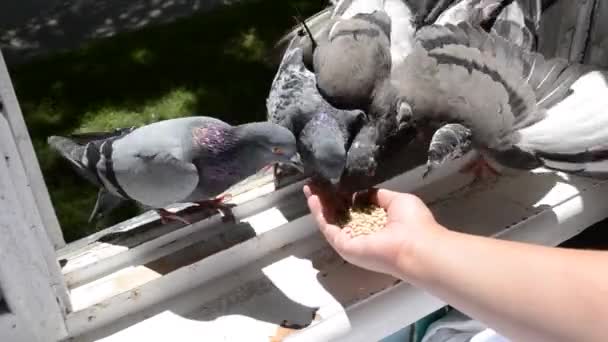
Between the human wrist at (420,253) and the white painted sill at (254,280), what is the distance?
0.42 ft

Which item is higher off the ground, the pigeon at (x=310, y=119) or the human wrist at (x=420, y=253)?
the pigeon at (x=310, y=119)

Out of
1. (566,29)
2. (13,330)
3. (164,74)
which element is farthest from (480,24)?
(13,330)

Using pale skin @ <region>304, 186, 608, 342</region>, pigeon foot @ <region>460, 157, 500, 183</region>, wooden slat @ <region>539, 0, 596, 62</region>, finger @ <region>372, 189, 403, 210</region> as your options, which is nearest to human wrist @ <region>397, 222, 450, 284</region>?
pale skin @ <region>304, 186, 608, 342</region>

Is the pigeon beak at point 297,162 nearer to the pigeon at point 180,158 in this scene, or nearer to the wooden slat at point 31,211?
the pigeon at point 180,158

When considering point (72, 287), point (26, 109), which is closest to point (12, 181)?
point (72, 287)

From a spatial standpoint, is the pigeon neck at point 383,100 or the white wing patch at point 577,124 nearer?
the white wing patch at point 577,124

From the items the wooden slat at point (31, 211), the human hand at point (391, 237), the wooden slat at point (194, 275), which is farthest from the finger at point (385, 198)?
the wooden slat at point (31, 211)

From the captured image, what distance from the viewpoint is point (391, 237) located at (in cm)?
74

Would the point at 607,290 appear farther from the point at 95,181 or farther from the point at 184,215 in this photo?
the point at 95,181

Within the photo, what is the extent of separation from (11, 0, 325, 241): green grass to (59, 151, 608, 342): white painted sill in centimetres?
47

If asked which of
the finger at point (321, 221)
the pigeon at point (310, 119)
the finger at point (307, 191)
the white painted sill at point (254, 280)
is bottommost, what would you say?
the white painted sill at point (254, 280)

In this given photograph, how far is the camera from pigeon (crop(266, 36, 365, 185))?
95 cm

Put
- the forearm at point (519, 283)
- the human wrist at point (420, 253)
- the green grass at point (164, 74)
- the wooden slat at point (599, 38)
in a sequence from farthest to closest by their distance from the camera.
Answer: the green grass at point (164, 74)
the wooden slat at point (599, 38)
the human wrist at point (420, 253)
the forearm at point (519, 283)

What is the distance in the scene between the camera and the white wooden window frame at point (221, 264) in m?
0.71
